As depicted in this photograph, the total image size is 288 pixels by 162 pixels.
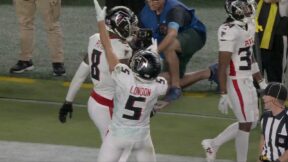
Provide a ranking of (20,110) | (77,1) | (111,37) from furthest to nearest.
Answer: (77,1)
(20,110)
(111,37)

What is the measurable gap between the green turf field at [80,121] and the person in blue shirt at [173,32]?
46cm

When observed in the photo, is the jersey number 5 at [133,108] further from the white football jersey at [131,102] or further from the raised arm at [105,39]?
the raised arm at [105,39]

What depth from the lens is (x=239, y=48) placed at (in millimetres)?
8516

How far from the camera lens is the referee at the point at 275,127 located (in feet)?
23.2

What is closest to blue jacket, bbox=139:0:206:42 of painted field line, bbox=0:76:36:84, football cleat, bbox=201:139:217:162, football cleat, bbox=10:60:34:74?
football cleat, bbox=201:139:217:162

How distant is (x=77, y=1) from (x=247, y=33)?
27.8 feet

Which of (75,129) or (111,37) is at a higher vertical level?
(111,37)

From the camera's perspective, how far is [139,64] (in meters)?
6.97

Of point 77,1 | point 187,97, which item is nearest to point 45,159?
point 187,97

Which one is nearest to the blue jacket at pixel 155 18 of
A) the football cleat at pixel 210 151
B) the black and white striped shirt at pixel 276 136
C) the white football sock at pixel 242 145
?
the football cleat at pixel 210 151

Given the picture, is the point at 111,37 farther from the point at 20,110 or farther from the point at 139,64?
the point at 20,110

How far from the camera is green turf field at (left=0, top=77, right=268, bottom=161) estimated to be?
9398 millimetres

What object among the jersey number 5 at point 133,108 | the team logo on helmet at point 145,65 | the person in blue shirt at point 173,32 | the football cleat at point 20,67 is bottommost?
the football cleat at point 20,67

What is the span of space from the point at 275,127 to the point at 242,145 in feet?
4.88
